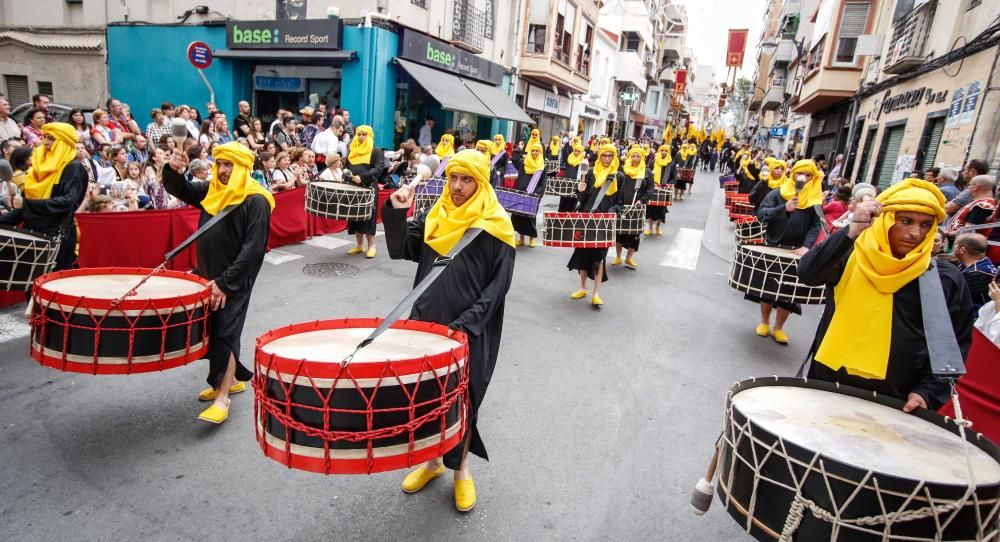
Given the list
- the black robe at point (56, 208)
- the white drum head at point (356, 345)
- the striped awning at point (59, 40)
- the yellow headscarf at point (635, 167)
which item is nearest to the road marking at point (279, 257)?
the black robe at point (56, 208)

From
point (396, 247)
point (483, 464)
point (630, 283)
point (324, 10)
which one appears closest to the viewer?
point (396, 247)

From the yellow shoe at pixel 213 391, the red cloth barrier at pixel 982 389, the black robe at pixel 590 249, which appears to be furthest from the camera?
the black robe at pixel 590 249

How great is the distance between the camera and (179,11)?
1708 cm

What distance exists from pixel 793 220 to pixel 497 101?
16402 millimetres

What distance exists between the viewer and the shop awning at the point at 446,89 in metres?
16.6

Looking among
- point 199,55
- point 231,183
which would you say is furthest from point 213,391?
point 199,55

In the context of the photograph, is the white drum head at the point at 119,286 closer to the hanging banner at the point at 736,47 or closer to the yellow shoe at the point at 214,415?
the yellow shoe at the point at 214,415

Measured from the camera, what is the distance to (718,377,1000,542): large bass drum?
1829 mm

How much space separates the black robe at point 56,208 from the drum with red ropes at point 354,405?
4.03m

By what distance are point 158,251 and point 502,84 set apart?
1882 cm

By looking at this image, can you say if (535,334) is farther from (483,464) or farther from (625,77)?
(625,77)

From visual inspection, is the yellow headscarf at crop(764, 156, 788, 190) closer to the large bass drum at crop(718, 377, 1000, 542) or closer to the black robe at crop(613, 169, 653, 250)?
the black robe at crop(613, 169, 653, 250)

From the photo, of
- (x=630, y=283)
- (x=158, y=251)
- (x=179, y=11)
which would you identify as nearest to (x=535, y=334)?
(x=630, y=283)

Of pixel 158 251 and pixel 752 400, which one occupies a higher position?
pixel 752 400
